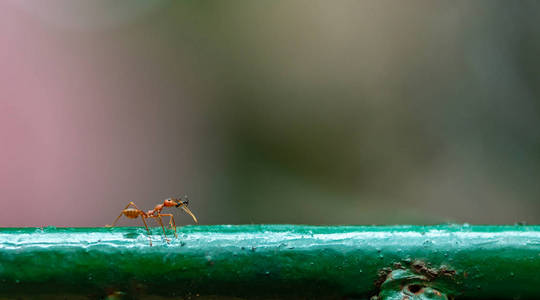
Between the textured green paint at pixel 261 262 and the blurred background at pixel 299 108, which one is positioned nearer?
the textured green paint at pixel 261 262

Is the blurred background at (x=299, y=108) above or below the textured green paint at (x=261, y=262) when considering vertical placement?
above

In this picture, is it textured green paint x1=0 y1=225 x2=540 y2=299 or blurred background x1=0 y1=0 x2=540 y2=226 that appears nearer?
textured green paint x1=0 y1=225 x2=540 y2=299

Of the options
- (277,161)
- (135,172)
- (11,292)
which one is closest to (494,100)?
(277,161)

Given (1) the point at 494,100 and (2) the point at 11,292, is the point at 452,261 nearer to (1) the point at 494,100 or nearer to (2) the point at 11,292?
(2) the point at 11,292

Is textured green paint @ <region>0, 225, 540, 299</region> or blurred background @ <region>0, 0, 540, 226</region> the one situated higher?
blurred background @ <region>0, 0, 540, 226</region>
